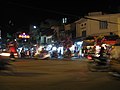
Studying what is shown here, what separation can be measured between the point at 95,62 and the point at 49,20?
69685mm

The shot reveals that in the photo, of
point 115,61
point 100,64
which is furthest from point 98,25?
point 115,61

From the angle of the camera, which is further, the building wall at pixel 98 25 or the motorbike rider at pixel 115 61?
the building wall at pixel 98 25

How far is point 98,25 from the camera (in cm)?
5950

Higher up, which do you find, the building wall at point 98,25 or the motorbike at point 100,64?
the building wall at point 98,25

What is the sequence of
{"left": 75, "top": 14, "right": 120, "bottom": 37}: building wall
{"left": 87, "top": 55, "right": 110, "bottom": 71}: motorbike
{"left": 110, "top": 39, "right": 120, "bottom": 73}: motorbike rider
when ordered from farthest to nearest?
{"left": 75, "top": 14, "right": 120, "bottom": 37}: building wall < {"left": 87, "top": 55, "right": 110, "bottom": 71}: motorbike < {"left": 110, "top": 39, "right": 120, "bottom": 73}: motorbike rider

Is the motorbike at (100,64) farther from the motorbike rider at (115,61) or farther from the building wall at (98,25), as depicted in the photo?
the building wall at (98,25)

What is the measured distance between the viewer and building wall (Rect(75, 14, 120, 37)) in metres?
55.7

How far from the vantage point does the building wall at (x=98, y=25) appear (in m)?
55.7

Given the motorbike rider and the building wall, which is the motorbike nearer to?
the motorbike rider

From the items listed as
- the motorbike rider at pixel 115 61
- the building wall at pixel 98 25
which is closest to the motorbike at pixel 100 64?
the motorbike rider at pixel 115 61

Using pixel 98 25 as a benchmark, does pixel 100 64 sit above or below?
below

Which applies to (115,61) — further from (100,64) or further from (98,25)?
(98,25)

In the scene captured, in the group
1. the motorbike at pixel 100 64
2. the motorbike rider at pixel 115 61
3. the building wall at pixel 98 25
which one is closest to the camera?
the motorbike rider at pixel 115 61

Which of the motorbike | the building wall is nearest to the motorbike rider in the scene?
the motorbike
